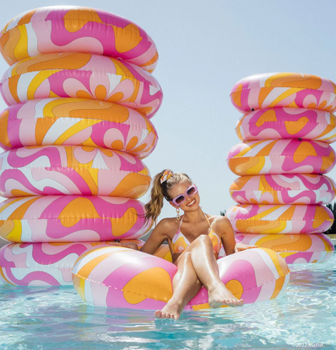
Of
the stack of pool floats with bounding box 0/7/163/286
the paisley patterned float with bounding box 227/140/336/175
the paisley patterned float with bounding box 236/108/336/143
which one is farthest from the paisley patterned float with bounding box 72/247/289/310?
the paisley patterned float with bounding box 236/108/336/143

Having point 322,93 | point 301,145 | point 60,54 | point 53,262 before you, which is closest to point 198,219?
point 53,262

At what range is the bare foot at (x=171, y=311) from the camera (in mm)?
2037

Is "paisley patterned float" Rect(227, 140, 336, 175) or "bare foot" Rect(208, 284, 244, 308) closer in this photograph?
"bare foot" Rect(208, 284, 244, 308)

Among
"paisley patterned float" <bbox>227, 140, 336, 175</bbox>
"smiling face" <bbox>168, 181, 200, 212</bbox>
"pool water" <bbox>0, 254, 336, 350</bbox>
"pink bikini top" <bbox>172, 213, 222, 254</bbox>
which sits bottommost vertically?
"pool water" <bbox>0, 254, 336, 350</bbox>

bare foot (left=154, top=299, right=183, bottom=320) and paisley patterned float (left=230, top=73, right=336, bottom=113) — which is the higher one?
paisley patterned float (left=230, top=73, right=336, bottom=113)

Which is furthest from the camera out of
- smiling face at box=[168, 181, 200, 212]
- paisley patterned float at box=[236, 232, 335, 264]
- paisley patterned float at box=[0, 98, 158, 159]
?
paisley patterned float at box=[236, 232, 335, 264]

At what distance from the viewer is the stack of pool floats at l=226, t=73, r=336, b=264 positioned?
16.9ft

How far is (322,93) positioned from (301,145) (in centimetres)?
65

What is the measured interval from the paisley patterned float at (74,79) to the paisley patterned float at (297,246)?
235 cm

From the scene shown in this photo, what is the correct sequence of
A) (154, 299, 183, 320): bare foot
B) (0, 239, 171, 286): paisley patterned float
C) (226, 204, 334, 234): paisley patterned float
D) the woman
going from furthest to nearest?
(226, 204, 334, 234): paisley patterned float
(0, 239, 171, 286): paisley patterned float
the woman
(154, 299, 183, 320): bare foot

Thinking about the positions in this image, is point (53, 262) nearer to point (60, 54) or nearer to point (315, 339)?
point (60, 54)

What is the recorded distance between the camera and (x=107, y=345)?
1.78 meters

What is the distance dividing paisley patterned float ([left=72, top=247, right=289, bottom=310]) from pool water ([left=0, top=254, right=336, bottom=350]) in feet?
0.19

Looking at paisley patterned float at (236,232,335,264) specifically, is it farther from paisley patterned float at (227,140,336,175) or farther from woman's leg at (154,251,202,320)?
woman's leg at (154,251,202,320)
